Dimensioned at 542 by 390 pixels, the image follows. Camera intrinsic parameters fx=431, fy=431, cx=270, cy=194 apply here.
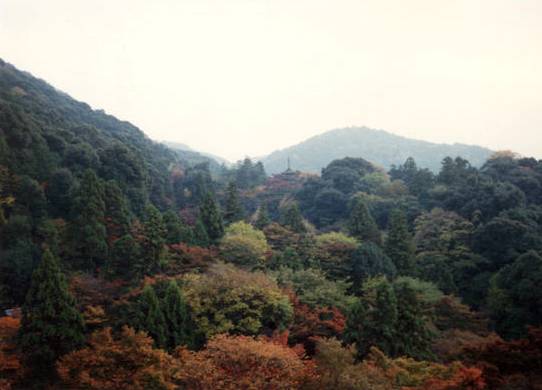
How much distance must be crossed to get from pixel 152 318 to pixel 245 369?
7344mm

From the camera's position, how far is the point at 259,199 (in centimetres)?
6366

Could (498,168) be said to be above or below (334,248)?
above

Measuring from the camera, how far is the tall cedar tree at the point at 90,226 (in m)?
26.8

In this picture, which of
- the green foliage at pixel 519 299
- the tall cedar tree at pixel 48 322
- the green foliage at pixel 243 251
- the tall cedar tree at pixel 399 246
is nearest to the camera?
the tall cedar tree at pixel 48 322

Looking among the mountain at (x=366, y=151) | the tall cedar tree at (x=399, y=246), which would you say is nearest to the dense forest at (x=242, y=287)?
the tall cedar tree at (x=399, y=246)

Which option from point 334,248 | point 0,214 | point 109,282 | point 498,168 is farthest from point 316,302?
point 498,168

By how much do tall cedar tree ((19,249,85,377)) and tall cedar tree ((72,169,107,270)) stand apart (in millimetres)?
8652

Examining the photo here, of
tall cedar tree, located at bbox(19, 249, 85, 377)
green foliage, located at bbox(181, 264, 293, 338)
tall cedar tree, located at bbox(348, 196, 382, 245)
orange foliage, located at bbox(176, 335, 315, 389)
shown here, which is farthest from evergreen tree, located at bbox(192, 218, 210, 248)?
orange foliage, located at bbox(176, 335, 315, 389)

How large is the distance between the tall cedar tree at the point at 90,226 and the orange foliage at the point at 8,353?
25.6ft

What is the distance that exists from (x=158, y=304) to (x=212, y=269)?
4.93 metres

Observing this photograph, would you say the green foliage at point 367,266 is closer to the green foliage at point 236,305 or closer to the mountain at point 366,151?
the green foliage at point 236,305

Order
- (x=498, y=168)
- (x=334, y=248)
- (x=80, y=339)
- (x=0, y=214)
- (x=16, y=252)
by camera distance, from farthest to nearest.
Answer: (x=498, y=168) < (x=334, y=248) < (x=0, y=214) < (x=16, y=252) < (x=80, y=339)

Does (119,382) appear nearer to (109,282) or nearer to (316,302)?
(109,282)

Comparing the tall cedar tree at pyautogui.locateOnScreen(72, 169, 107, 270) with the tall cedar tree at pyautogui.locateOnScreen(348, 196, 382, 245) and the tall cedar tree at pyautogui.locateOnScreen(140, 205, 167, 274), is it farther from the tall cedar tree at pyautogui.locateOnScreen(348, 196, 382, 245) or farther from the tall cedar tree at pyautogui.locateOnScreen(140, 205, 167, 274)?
the tall cedar tree at pyautogui.locateOnScreen(348, 196, 382, 245)
